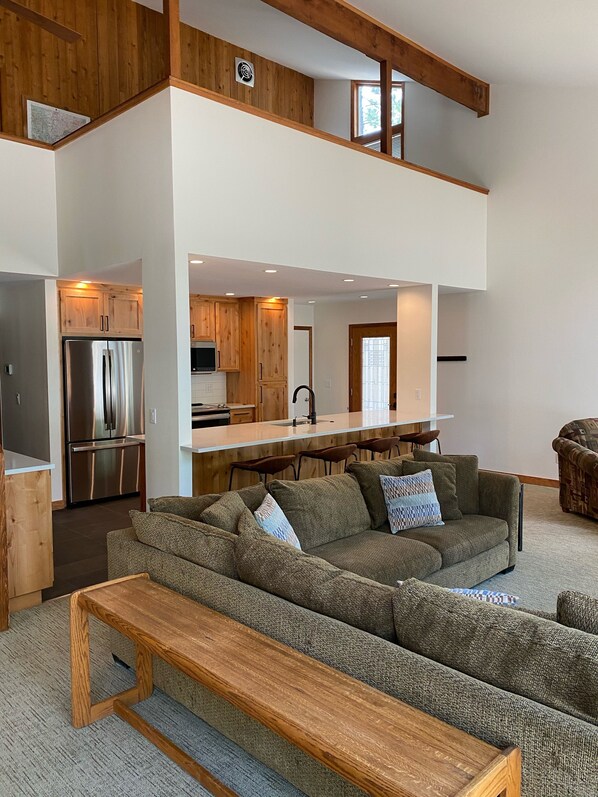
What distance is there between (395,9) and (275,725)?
607 cm

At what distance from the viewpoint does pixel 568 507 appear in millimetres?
5977

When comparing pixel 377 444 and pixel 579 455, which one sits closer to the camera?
pixel 579 455

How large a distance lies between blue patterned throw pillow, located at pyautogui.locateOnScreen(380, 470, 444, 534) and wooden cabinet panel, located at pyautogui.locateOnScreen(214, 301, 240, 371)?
4730mm


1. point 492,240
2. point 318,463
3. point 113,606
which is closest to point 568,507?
point 318,463

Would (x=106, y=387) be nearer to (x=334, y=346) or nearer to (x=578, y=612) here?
(x=334, y=346)

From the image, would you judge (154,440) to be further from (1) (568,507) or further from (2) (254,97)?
(2) (254,97)

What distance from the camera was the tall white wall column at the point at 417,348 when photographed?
22.8 ft

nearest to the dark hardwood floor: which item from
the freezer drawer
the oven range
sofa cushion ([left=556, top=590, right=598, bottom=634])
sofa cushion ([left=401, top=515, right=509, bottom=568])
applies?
the freezer drawer

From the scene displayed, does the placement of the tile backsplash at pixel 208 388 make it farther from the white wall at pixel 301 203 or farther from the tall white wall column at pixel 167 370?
the tall white wall column at pixel 167 370

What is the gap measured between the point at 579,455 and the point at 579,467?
0.12 m

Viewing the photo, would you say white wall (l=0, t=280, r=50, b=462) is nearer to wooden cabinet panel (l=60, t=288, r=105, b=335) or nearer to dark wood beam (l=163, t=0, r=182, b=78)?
wooden cabinet panel (l=60, t=288, r=105, b=335)

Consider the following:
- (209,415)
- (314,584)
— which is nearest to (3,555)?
(314,584)

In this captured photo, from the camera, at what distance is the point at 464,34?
228 inches

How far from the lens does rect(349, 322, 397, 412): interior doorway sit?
932 cm
